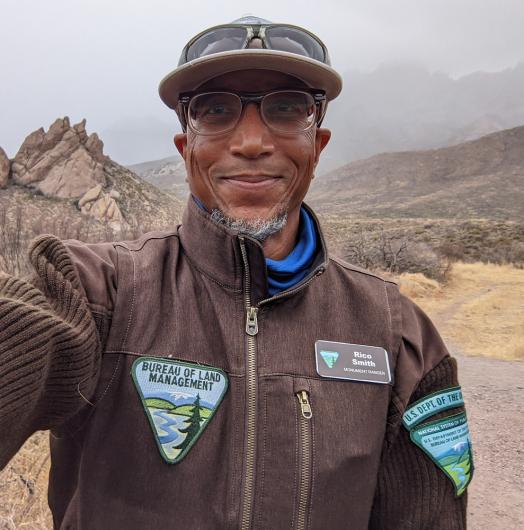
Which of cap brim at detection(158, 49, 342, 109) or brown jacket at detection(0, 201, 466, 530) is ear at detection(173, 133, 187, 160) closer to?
cap brim at detection(158, 49, 342, 109)

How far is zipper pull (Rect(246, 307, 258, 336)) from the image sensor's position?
124 centimetres

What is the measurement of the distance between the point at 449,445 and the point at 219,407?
79 centimetres

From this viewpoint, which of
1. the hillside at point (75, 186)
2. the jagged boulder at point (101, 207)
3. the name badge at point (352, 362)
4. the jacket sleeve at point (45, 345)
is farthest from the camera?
the jagged boulder at point (101, 207)

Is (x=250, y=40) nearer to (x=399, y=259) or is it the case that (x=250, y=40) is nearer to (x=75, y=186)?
(x=399, y=259)

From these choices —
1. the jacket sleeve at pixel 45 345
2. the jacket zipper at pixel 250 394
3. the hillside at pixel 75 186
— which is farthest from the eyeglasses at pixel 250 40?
the hillside at pixel 75 186

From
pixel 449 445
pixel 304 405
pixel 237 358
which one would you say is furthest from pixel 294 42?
pixel 449 445

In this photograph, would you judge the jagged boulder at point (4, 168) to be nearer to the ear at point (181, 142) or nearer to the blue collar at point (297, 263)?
the ear at point (181, 142)

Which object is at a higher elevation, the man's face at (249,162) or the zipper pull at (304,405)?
the man's face at (249,162)

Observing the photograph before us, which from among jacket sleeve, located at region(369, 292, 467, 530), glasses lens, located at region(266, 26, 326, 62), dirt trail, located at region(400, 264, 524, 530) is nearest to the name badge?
jacket sleeve, located at region(369, 292, 467, 530)

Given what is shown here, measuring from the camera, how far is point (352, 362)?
4.35ft

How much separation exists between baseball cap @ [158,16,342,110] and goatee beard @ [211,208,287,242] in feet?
1.40

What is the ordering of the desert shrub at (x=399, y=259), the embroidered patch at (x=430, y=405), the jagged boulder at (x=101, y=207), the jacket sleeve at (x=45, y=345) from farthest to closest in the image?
1. the jagged boulder at (x=101, y=207)
2. the desert shrub at (x=399, y=259)
3. the embroidered patch at (x=430, y=405)
4. the jacket sleeve at (x=45, y=345)

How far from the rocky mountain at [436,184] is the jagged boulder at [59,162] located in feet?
108

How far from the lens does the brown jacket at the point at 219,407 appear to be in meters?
1.07
